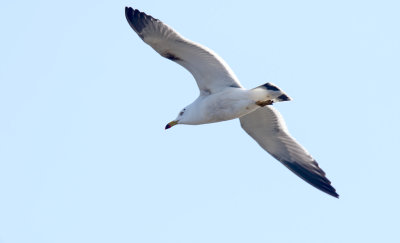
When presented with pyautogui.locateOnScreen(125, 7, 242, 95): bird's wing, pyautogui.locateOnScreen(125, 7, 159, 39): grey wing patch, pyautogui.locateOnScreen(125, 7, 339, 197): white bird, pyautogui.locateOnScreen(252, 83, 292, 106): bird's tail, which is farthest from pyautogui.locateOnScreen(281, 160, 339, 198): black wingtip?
pyautogui.locateOnScreen(125, 7, 159, 39): grey wing patch

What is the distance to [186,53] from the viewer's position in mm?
12016

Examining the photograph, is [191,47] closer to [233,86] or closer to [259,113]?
[233,86]

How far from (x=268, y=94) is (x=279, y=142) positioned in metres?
1.87

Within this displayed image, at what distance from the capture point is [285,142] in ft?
44.1

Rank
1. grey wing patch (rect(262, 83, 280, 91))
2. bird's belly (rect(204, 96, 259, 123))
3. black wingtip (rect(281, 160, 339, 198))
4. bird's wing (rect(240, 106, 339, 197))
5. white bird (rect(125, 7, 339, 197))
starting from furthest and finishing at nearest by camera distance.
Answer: bird's wing (rect(240, 106, 339, 197)), black wingtip (rect(281, 160, 339, 198)), bird's belly (rect(204, 96, 259, 123)), white bird (rect(125, 7, 339, 197)), grey wing patch (rect(262, 83, 280, 91))

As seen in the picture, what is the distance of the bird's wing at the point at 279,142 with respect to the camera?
13.2 m

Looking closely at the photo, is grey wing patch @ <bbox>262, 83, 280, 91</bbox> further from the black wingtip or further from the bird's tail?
the black wingtip

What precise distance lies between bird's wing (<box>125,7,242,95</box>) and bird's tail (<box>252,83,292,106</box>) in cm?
46

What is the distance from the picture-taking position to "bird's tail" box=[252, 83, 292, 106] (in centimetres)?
1169

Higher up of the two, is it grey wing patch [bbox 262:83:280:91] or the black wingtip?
grey wing patch [bbox 262:83:280:91]

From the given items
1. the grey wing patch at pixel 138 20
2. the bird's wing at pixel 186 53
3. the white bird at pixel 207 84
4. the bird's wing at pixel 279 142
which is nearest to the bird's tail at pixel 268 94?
the white bird at pixel 207 84

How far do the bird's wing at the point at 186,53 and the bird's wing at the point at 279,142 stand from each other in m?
1.12

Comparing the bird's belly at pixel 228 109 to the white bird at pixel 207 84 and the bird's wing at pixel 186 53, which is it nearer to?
the white bird at pixel 207 84

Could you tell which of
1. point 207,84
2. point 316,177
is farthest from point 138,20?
point 316,177
